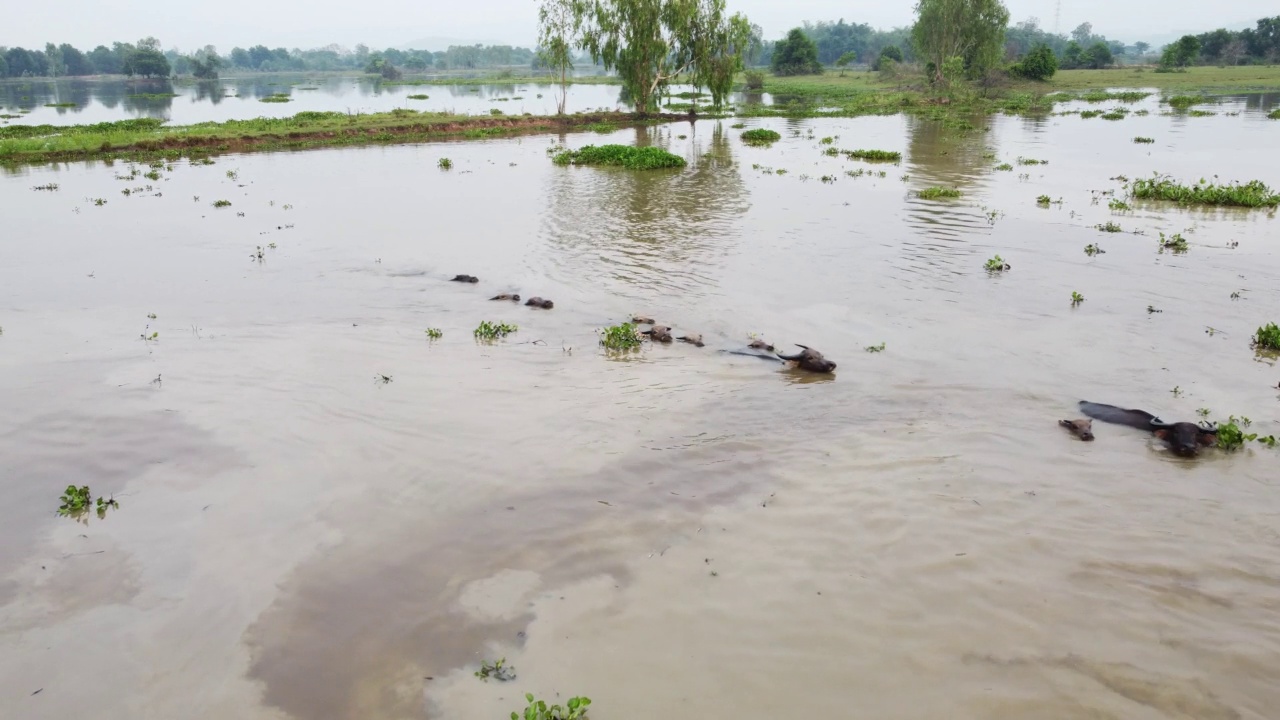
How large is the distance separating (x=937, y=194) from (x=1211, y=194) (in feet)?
21.4

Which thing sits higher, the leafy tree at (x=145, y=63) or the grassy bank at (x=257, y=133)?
the leafy tree at (x=145, y=63)

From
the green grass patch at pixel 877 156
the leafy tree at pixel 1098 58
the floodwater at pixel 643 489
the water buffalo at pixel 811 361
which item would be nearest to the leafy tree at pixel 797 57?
the leafy tree at pixel 1098 58

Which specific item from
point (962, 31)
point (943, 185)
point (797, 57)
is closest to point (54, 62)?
point (797, 57)

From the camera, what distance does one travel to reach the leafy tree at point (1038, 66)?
6644 centimetres

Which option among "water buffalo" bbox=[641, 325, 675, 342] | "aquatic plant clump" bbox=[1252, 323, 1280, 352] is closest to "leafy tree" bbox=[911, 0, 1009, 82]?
"aquatic plant clump" bbox=[1252, 323, 1280, 352]

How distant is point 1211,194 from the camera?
18.6 m

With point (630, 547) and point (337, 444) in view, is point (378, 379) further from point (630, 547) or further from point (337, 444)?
point (630, 547)

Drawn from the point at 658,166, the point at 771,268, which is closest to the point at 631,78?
the point at 658,166

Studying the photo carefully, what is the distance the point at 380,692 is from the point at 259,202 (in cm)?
2070

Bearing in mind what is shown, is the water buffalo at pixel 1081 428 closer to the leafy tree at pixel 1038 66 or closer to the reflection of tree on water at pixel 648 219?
the reflection of tree on water at pixel 648 219

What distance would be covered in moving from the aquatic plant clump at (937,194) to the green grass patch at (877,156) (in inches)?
291

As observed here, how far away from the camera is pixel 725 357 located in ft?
32.8

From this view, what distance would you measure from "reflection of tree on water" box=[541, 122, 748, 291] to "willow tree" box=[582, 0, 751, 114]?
2076 centimetres

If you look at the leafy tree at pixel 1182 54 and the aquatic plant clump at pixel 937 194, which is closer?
the aquatic plant clump at pixel 937 194
